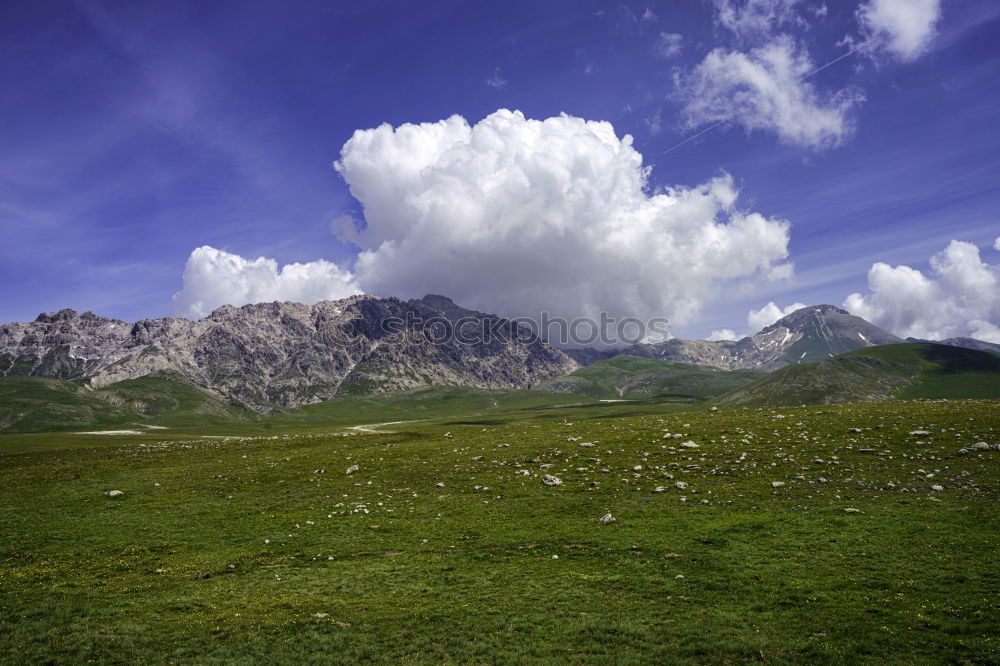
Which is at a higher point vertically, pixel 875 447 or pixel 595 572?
pixel 875 447

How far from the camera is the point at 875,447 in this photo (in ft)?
120

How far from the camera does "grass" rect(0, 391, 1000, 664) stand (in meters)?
17.0

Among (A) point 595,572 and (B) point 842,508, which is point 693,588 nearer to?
(A) point 595,572

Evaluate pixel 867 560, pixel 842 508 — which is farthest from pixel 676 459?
pixel 867 560

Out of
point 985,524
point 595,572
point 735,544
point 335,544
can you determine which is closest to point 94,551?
point 335,544

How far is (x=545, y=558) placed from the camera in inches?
971

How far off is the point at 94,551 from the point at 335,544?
14.0 m

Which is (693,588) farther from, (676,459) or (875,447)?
(875,447)

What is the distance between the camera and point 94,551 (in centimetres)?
2808

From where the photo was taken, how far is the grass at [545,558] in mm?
17000

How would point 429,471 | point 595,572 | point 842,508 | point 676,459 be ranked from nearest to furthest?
point 595,572 < point 842,508 < point 676,459 < point 429,471

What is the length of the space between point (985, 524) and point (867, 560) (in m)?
7.72

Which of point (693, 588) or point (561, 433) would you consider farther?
point (561, 433)

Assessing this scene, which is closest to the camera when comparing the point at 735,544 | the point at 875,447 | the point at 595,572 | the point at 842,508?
the point at 595,572
